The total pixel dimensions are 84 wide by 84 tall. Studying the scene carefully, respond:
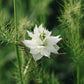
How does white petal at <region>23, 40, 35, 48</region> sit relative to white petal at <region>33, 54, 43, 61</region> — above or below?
above

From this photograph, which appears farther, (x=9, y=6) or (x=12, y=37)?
(x=9, y=6)

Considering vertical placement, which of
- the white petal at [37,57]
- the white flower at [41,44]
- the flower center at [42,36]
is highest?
the flower center at [42,36]

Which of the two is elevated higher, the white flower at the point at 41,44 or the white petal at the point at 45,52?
the white flower at the point at 41,44

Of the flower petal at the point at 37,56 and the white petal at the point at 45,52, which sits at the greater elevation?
the white petal at the point at 45,52

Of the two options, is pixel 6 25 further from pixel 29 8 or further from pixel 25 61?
pixel 29 8

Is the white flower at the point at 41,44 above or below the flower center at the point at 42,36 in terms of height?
below

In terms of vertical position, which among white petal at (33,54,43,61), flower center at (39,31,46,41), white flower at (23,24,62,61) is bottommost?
white petal at (33,54,43,61)

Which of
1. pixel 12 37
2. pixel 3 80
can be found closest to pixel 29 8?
pixel 3 80

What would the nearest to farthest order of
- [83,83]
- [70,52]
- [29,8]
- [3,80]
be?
[70,52] → [83,83] → [3,80] → [29,8]

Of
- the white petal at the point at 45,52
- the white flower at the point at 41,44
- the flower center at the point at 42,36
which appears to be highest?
the flower center at the point at 42,36

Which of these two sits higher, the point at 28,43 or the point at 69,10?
the point at 69,10

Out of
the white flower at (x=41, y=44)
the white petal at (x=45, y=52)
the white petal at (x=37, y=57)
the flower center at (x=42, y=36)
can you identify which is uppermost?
the flower center at (x=42, y=36)
